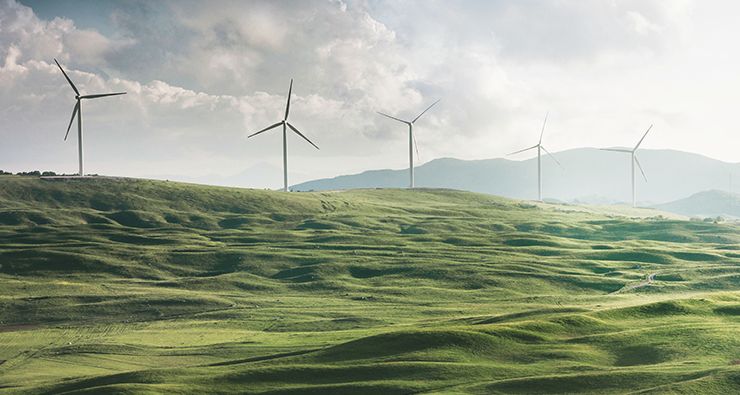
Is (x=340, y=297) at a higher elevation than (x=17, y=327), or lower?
higher

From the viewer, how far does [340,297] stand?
295 feet

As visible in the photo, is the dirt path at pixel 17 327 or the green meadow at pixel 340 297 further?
the dirt path at pixel 17 327

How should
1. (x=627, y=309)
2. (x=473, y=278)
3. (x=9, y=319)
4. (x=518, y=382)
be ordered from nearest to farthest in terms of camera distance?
(x=518, y=382)
(x=627, y=309)
(x=9, y=319)
(x=473, y=278)

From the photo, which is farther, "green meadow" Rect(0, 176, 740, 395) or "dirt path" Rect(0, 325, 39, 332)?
"dirt path" Rect(0, 325, 39, 332)

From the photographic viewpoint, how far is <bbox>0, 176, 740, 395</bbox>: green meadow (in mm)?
32906

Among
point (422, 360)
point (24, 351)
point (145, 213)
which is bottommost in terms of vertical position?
point (24, 351)

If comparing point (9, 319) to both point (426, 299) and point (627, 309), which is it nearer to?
point (426, 299)

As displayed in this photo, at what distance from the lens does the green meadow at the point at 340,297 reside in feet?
108

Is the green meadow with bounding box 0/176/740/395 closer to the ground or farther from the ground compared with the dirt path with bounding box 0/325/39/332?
farther from the ground

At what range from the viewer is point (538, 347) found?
37.2 m

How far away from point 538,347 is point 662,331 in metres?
9.54

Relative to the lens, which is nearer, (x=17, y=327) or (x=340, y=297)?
(x=17, y=327)

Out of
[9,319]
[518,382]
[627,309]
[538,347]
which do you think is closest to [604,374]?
[518,382]

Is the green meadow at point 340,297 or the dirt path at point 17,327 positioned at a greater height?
the green meadow at point 340,297
